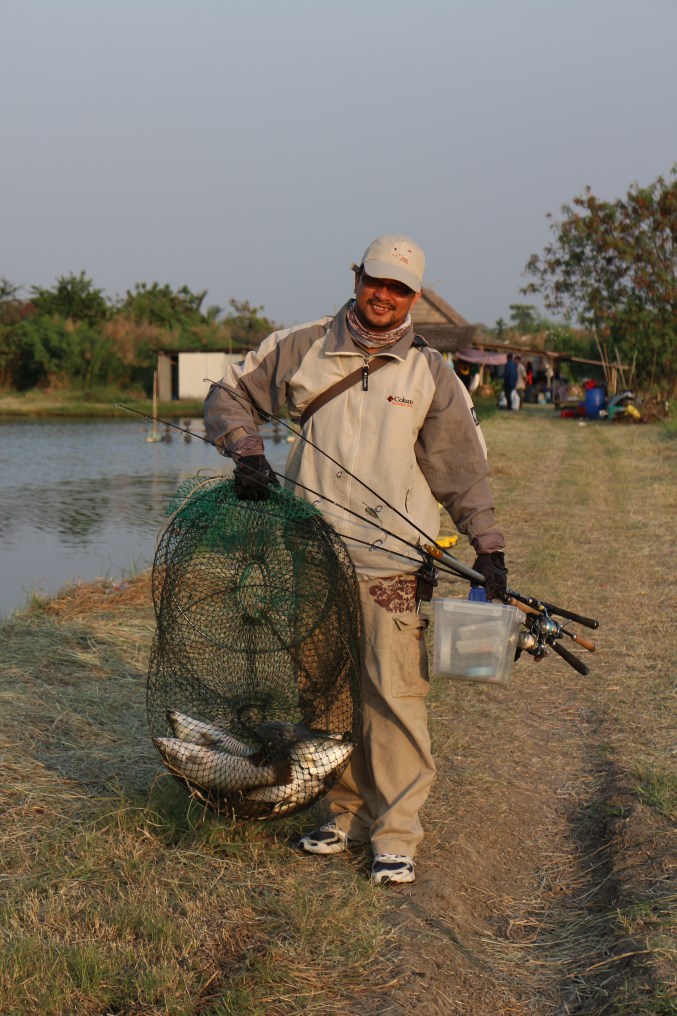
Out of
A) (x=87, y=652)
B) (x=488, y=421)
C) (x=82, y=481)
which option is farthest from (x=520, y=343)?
(x=87, y=652)

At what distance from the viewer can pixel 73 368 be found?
44375 mm

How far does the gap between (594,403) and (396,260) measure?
28322mm

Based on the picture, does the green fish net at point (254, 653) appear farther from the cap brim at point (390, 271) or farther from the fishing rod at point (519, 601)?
the cap brim at point (390, 271)

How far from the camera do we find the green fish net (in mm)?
3846

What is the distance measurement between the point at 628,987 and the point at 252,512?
6.08 ft

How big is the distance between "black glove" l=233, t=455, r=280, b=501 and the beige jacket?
0.52ft

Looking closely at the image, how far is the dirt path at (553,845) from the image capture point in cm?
330

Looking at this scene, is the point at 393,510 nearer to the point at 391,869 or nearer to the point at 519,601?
the point at 519,601

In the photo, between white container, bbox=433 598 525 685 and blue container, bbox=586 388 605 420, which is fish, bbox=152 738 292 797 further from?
blue container, bbox=586 388 605 420

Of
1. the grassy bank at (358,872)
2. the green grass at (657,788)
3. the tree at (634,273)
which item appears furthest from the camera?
the tree at (634,273)

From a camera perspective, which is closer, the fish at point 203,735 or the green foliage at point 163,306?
the fish at point 203,735

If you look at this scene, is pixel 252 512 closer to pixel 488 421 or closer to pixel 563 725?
pixel 563 725

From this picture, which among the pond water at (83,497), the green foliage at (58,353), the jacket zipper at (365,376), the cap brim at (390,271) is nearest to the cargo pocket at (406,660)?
the jacket zipper at (365,376)

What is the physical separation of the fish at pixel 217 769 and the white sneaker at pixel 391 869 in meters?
0.41
